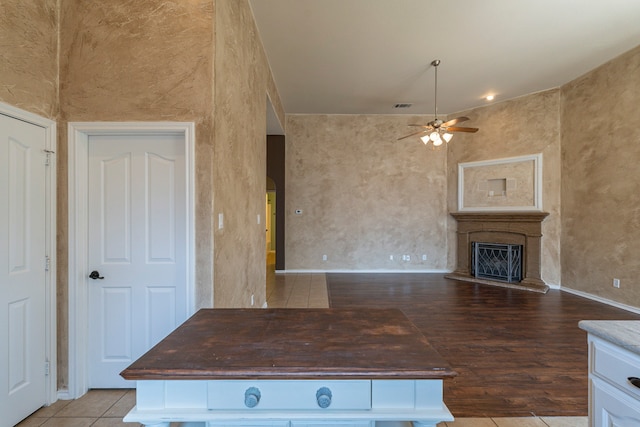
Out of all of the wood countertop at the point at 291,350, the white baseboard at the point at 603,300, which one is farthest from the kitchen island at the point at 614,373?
the white baseboard at the point at 603,300

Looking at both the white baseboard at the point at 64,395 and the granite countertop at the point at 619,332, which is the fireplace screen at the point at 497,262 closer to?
the granite countertop at the point at 619,332

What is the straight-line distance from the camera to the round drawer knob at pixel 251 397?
2.98 feet

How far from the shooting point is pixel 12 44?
1.79m

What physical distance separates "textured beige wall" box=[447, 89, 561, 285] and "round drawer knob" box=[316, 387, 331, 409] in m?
6.23

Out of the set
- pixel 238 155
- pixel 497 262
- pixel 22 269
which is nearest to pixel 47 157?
pixel 22 269

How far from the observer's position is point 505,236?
230 inches

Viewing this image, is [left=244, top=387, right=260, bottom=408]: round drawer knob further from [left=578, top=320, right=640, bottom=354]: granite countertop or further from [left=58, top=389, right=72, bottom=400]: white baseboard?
[left=58, top=389, right=72, bottom=400]: white baseboard

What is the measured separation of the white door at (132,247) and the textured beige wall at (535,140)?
6124 mm

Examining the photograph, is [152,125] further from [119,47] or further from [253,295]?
[253,295]

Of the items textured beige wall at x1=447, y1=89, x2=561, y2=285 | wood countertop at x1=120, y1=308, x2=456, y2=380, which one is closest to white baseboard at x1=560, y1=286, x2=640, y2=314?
textured beige wall at x1=447, y1=89, x2=561, y2=285

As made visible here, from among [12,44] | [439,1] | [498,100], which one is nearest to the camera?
[12,44]

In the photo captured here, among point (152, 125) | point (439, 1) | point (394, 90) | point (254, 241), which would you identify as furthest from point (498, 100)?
point (152, 125)

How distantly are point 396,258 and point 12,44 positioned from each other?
262 inches

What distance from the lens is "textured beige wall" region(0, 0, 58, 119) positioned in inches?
69.2
